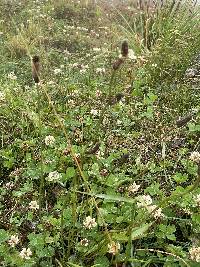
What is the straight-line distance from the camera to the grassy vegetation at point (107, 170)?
2.42 m

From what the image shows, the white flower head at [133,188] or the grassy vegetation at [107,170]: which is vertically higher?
the white flower head at [133,188]

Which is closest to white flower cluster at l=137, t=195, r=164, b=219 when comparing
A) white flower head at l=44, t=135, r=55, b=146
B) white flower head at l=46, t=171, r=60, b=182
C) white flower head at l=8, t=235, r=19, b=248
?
white flower head at l=46, t=171, r=60, b=182

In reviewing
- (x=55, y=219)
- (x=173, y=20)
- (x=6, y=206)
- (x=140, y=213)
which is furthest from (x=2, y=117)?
(x=173, y=20)

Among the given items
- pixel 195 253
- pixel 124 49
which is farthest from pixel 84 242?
pixel 124 49

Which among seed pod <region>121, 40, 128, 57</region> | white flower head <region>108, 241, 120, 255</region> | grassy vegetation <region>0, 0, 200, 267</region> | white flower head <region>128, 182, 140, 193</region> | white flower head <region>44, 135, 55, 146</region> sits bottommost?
grassy vegetation <region>0, 0, 200, 267</region>

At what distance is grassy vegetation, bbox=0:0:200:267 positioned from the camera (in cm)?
242

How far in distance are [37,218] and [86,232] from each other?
356 mm

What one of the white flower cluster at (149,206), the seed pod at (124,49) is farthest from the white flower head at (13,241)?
the seed pod at (124,49)

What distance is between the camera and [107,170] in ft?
9.91

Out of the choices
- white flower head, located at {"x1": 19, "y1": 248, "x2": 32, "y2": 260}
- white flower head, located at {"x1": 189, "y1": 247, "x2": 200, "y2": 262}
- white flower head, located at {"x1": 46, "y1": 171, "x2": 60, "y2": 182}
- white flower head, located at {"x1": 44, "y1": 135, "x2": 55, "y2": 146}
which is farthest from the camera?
white flower head, located at {"x1": 44, "y1": 135, "x2": 55, "y2": 146}

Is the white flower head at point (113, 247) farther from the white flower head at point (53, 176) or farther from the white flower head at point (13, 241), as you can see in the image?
the white flower head at point (53, 176)

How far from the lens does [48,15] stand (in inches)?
377

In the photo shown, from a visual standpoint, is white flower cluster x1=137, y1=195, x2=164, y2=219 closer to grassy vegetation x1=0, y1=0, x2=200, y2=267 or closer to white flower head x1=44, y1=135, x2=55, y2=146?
grassy vegetation x1=0, y1=0, x2=200, y2=267

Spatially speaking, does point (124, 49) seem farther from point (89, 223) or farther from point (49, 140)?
point (49, 140)
